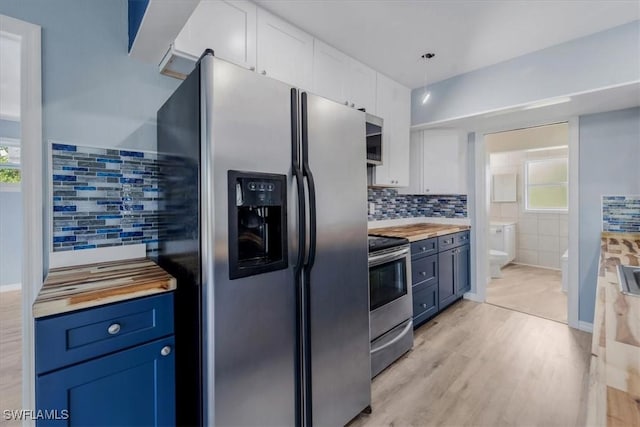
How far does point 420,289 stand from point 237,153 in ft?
7.43

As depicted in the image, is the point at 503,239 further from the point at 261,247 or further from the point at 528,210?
the point at 261,247

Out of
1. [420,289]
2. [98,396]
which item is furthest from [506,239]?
[98,396]

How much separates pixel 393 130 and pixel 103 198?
2.58m

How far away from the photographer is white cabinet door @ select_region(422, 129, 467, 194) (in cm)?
351

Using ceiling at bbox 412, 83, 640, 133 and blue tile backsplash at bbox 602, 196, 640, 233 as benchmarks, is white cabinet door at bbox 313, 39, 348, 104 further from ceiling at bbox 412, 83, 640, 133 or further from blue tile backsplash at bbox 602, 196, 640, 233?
blue tile backsplash at bbox 602, 196, 640, 233

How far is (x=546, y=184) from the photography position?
17.3 ft

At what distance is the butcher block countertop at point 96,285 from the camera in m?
1.02

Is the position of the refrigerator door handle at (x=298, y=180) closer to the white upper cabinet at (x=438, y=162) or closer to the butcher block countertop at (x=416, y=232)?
the butcher block countertop at (x=416, y=232)

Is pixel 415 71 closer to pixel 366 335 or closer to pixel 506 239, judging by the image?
pixel 366 335

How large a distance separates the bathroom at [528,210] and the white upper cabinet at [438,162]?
1.21 metres

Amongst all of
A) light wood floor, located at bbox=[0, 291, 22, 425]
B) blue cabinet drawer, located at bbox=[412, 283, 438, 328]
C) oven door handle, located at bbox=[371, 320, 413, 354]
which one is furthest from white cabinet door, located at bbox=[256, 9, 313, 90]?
light wood floor, located at bbox=[0, 291, 22, 425]

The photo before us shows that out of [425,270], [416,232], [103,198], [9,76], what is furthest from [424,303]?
[9,76]

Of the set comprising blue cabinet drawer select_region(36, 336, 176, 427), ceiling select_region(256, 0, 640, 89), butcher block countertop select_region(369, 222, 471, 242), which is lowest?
blue cabinet drawer select_region(36, 336, 176, 427)

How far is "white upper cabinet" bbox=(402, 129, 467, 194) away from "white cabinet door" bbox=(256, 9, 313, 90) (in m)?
1.94
